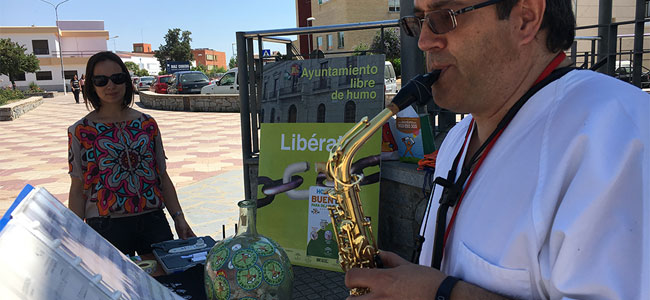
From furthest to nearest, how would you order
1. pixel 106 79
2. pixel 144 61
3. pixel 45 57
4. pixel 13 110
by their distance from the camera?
pixel 144 61 < pixel 45 57 < pixel 13 110 < pixel 106 79

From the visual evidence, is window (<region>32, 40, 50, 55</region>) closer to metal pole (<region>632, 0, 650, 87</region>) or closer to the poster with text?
the poster with text

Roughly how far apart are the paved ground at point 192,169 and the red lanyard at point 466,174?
242 centimetres

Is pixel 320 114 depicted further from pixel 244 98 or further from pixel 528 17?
pixel 528 17

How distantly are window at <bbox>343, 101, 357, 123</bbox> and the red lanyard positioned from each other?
222 cm

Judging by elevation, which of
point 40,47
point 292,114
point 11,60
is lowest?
point 292,114

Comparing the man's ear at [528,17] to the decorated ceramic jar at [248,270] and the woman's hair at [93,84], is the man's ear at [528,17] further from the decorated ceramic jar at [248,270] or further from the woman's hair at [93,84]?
the woman's hair at [93,84]

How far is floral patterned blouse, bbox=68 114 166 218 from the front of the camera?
255 centimetres

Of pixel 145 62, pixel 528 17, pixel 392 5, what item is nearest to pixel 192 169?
pixel 528 17

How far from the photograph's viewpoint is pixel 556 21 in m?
1.01

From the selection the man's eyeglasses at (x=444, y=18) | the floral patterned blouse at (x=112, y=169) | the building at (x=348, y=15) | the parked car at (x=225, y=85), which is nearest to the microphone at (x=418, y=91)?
the man's eyeglasses at (x=444, y=18)

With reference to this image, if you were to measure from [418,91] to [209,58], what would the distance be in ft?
390

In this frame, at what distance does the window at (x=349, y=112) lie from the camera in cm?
344

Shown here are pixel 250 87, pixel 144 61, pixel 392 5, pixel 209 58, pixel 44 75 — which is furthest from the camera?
pixel 209 58

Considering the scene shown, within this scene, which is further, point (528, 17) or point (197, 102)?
point (197, 102)
